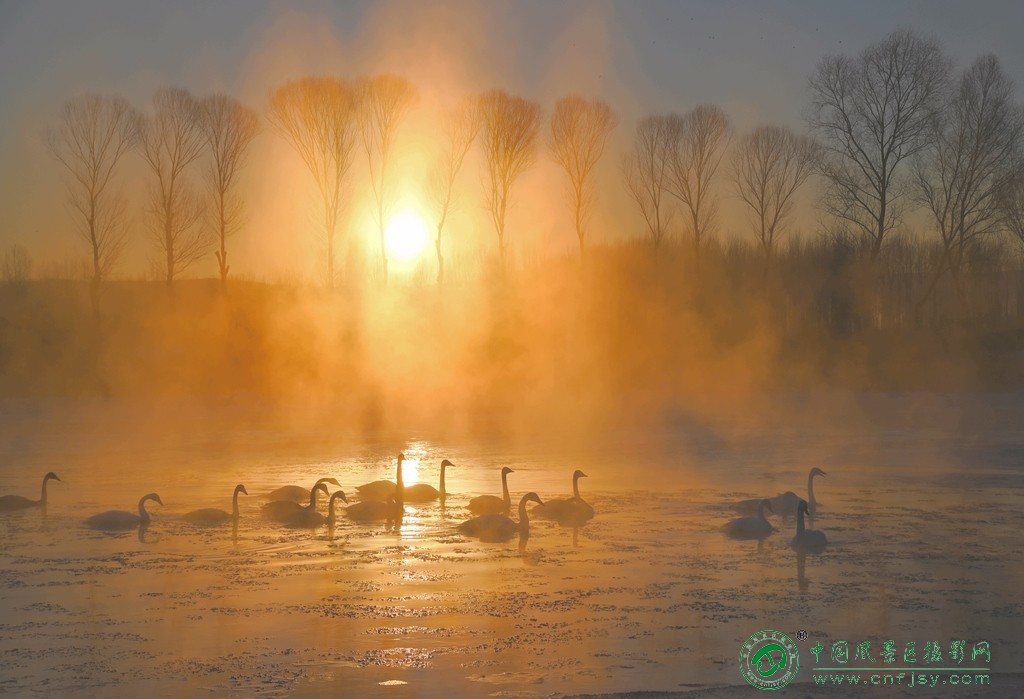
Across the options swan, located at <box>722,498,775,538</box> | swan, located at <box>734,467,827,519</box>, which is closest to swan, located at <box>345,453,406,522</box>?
swan, located at <box>722,498,775,538</box>

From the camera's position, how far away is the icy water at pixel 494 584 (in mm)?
5832

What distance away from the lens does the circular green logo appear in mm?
5590

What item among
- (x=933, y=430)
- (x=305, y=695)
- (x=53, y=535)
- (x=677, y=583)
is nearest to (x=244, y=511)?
(x=53, y=535)

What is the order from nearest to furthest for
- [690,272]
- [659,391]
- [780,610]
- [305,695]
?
[305,695] → [780,610] → [659,391] → [690,272]

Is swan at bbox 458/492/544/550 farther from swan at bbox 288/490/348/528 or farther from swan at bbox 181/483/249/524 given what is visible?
swan at bbox 181/483/249/524

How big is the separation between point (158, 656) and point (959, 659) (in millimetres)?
4723

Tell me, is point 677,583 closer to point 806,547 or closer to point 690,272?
point 806,547

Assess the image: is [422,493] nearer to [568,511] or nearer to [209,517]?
[568,511]

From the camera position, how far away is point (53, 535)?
33.3 ft

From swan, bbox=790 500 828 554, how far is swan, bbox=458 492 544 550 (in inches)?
98.3

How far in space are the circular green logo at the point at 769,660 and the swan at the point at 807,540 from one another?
2706mm

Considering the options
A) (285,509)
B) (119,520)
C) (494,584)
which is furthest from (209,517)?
(494,584)

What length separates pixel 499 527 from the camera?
32.2ft

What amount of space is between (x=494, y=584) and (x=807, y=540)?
118 inches
